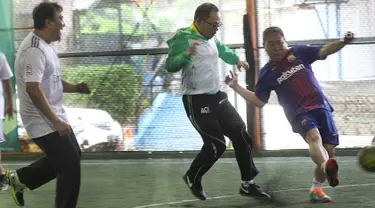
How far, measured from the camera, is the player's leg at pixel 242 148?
6.89 metres

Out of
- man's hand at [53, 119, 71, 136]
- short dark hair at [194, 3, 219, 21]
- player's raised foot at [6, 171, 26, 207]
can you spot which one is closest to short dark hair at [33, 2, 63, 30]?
man's hand at [53, 119, 71, 136]

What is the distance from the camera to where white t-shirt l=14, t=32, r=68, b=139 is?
5.31 metres

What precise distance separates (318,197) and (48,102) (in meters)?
2.58

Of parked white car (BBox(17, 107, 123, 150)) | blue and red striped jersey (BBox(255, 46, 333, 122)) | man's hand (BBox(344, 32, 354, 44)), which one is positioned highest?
man's hand (BBox(344, 32, 354, 44))

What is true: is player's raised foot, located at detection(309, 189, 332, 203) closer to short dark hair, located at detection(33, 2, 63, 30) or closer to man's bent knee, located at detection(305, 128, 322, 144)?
man's bent knee, located at detection(305, 128, 322, 144)

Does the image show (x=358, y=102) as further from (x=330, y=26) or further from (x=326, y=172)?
(x=326, y=172)

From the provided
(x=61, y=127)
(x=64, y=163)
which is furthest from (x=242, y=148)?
(x=61, y=127)

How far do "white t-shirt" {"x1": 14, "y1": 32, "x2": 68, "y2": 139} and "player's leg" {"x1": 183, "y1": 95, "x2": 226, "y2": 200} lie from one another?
1699 mm

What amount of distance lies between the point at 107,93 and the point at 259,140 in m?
2.37

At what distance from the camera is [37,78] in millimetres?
5266

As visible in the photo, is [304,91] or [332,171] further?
[304,91]

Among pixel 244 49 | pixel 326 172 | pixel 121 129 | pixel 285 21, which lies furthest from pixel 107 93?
pixel 326 172

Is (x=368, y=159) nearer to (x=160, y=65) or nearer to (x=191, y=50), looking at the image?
(x=191, y=50)

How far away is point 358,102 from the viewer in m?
10.1
